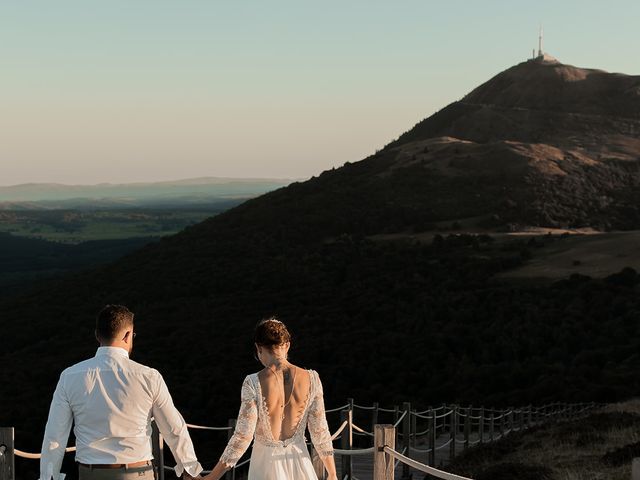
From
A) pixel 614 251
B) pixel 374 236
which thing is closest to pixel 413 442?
pixel 614 251

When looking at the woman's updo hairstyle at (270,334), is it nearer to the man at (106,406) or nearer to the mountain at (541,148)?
the man at (106,406)

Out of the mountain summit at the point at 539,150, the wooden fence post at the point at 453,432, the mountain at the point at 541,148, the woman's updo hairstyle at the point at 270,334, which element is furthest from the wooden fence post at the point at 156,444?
the mountain at the point at 541,148

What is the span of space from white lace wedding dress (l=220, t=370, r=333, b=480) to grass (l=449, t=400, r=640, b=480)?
18.5 feet

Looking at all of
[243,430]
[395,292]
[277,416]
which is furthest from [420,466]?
[395,292]

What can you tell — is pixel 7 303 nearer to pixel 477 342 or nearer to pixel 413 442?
pixel 477 342

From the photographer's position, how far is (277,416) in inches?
233

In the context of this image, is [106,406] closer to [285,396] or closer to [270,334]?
[270,334]

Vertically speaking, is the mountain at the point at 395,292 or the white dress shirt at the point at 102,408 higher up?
the white dress shirt at the point at 102,408

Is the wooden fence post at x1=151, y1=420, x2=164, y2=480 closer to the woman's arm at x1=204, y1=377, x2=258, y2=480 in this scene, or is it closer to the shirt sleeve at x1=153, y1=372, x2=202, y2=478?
the woman's arm at x1=204, y1=377, x2=258, y2=480

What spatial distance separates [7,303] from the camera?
87938 mm

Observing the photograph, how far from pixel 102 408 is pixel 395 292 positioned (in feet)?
196

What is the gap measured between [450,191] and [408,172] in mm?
7848

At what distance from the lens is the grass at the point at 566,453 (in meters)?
11.9

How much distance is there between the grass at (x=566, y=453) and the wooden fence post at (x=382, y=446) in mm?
4854
